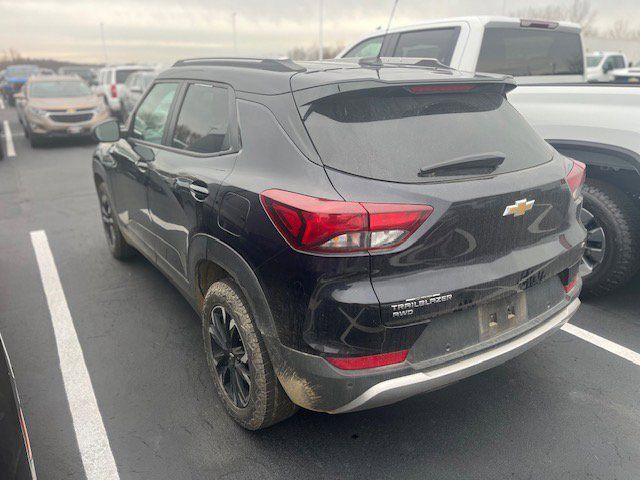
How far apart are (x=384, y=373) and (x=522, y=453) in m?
0.97

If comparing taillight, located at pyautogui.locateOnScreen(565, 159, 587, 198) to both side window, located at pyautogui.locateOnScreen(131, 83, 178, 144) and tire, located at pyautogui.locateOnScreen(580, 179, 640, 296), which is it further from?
side window, located at pyautogui.locateOnScreen(131, 83, 178, 144)

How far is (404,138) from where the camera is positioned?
85.4 inches

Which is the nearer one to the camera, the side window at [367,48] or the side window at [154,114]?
the side window at [154,114]

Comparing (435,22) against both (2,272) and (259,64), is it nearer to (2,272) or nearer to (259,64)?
(259,64)

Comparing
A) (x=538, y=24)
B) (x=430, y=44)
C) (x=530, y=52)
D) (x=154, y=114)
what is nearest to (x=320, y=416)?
(x=154, y=114)

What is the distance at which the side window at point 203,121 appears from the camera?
2705mm

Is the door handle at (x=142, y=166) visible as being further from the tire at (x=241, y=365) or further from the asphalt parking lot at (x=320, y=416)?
the tire at (x=241, y=365)

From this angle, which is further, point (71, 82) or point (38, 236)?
point (71, 82)

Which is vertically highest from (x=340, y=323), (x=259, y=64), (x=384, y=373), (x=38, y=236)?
(x=259, y=64)

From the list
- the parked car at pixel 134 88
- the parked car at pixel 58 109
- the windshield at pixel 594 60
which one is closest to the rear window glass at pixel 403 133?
the parked car at pixel 58 109

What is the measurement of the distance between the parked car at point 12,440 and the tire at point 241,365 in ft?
3.04

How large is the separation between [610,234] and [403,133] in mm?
2347

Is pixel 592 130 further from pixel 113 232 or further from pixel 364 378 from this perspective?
pixel 113 232

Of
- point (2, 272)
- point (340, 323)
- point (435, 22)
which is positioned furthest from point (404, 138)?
point (2, 272)
